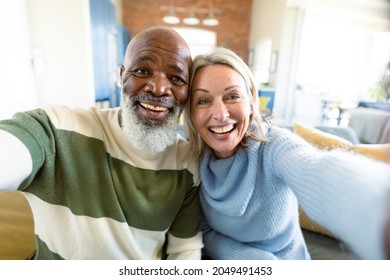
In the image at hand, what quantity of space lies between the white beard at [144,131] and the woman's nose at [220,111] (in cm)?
10

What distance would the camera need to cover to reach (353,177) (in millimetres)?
300

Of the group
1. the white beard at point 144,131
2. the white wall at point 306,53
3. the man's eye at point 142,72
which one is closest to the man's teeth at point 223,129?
the white beard at point 144,131

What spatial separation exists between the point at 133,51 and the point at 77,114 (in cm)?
21

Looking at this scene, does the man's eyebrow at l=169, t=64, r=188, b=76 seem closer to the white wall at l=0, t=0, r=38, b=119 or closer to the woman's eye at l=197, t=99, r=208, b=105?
the woman's eye at l=197, t=99, r=208, b=105

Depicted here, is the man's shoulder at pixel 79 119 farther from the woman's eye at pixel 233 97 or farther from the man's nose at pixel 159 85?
the woman's eye at pixel 233 97

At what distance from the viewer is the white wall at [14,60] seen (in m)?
1.07

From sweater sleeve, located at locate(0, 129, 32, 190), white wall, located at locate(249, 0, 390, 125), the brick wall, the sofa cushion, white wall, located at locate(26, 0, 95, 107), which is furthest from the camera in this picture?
the brick wall

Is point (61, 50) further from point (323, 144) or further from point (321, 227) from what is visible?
point (321, 227)

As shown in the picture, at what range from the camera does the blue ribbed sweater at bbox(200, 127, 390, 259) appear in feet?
0.93

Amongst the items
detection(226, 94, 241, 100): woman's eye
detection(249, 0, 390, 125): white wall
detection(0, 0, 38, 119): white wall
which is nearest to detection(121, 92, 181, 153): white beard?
detection(226, 94, 241, 100): woman's eye

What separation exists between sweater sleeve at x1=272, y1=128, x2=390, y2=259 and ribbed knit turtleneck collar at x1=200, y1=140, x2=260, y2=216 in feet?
0.47

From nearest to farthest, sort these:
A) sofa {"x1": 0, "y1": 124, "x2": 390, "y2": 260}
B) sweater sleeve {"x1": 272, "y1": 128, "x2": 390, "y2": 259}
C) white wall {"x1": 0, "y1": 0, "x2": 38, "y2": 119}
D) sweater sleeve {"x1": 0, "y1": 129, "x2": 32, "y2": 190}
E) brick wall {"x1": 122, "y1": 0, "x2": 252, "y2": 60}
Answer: sweater sleeve {"x1": 272, "y1": 128, "x2": 390, "y2": 259}, sweater sleeve {"x1": 0, "y1": 129, "x2": 32, "y2": 190}, sofa {"x1": 0, "y1": 124, "x2": 390, "y2": 260}, white wall {"x1": 0, "y1": 0, "x2": 38, "y2": 119}, brick wall {"x1": 122, "y1": 0, "x2": 252, "y2": 60}
